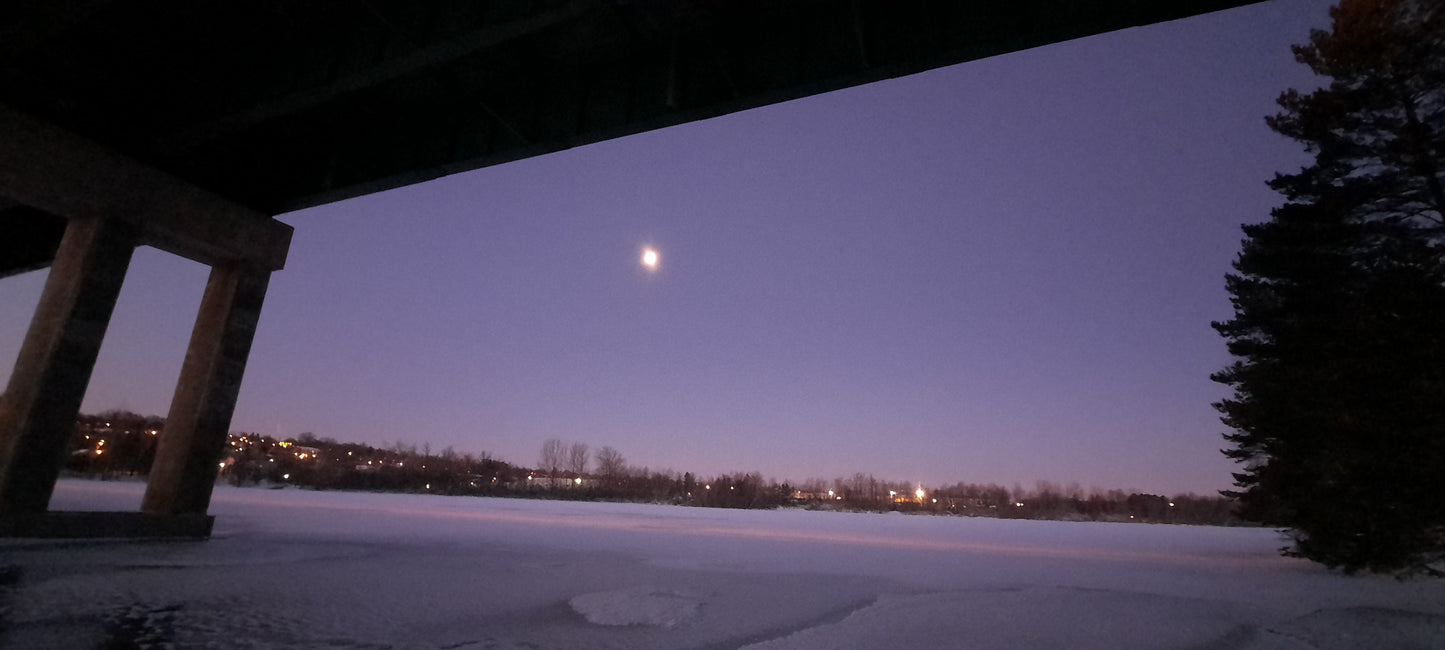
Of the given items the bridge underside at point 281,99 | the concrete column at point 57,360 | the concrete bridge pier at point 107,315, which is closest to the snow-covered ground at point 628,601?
the concrete bridge pier at point 107,315

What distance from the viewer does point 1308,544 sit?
16.4 metres

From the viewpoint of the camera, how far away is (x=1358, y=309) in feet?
49.1

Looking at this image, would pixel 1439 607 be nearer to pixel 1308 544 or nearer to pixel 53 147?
pixel 1308 544

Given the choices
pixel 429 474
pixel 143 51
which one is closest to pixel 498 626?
pixel 143 51

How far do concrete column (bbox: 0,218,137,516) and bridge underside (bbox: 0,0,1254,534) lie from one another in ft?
0.13

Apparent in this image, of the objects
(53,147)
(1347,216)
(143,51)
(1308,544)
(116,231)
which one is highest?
(1347,216)

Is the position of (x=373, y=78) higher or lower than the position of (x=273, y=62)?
lower

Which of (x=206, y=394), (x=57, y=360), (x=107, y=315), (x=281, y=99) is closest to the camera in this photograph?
(x=281, y=99)

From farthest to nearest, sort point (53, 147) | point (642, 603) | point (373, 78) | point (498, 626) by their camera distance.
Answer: point (53, 147), point (373, 78), point (642, 603), point (498, 626)

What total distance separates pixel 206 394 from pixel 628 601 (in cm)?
1211

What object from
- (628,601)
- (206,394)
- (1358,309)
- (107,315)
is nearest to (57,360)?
(107,315)

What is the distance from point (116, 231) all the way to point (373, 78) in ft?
24.8

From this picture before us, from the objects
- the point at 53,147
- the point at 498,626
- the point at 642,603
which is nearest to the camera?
the point at 498,626

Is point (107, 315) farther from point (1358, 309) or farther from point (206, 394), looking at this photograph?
point (1358, 309)
